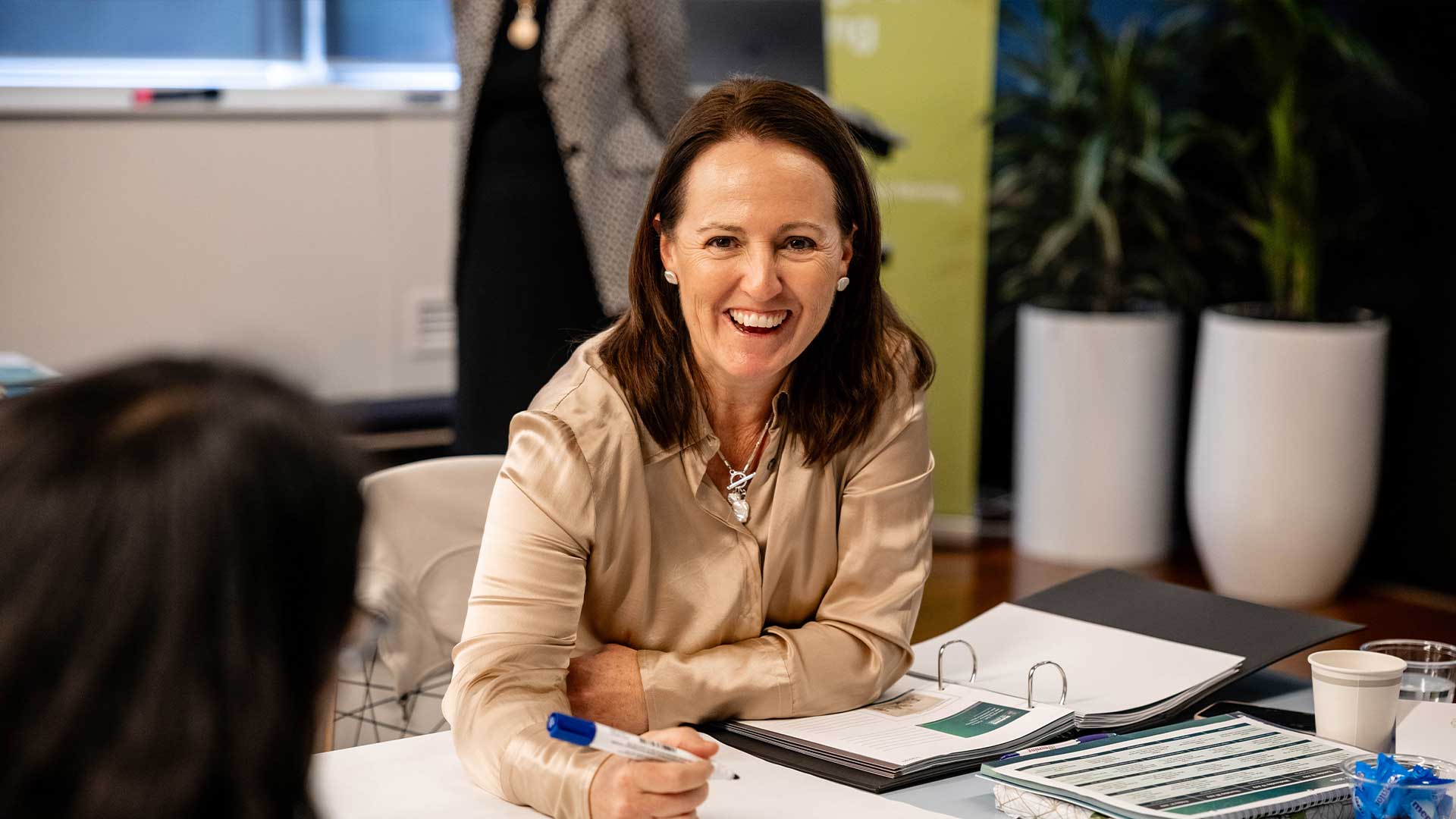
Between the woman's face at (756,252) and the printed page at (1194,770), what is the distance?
58cm

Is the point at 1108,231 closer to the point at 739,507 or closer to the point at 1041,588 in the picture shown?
the point at 1041,588

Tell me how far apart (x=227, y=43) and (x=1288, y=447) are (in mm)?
3802

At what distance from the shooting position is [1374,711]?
1.70 metres

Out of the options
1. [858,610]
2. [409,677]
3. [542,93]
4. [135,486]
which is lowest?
[409,677]

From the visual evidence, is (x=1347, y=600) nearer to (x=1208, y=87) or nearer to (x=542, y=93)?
(x=1208, y=87)

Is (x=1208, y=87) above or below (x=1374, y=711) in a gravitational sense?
above

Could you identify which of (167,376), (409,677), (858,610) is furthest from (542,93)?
(167,376)

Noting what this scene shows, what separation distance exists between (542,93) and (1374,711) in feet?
6.75

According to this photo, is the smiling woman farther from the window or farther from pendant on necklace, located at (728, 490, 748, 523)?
the window

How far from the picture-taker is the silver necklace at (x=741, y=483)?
1.90m

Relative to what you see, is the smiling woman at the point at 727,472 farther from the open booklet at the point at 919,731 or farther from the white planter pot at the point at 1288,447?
the white planter pot at the point at 1288,447

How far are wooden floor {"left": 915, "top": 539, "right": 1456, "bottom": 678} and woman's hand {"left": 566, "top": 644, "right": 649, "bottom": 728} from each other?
2277 millimetres

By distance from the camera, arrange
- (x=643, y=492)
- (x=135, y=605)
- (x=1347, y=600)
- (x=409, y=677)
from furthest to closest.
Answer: (x=1347, y=600) < (x=409, y=677) < (x=643, y=492) < (x=135, y=605)

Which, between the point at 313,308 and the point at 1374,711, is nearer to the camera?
the point at 1374,711
